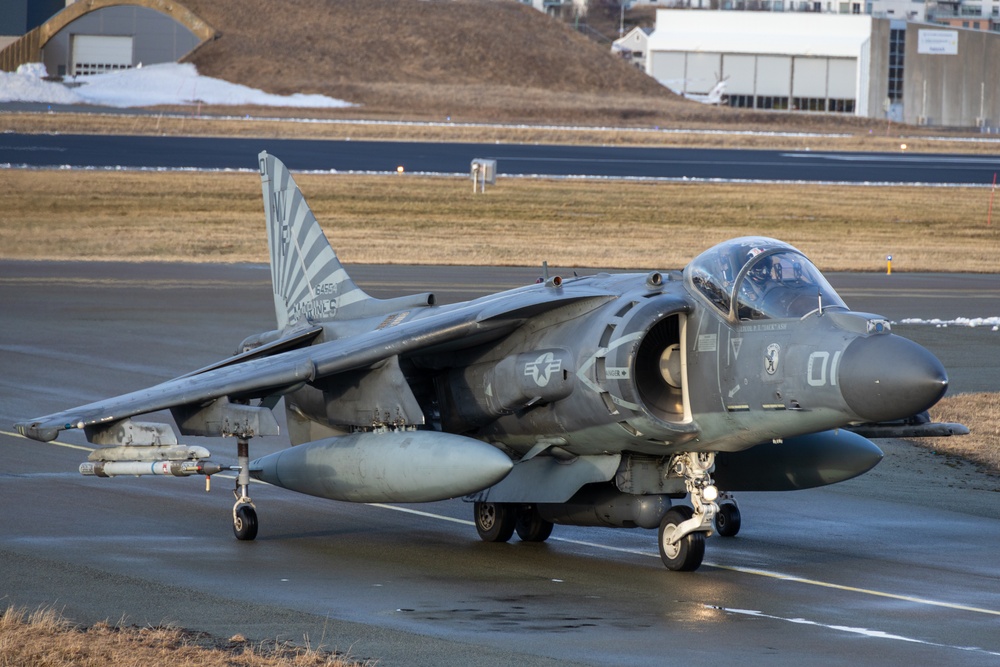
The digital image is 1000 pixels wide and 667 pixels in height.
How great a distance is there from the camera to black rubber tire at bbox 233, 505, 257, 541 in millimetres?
13078

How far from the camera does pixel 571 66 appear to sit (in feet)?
490

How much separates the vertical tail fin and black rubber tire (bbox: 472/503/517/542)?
3.32m

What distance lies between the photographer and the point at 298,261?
54.1 feet

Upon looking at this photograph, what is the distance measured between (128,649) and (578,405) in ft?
15.3

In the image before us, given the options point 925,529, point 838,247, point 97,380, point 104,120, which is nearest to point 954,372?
point 925,529

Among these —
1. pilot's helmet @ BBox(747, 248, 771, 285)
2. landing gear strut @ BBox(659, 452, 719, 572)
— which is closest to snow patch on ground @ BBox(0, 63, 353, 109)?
landing gear strut @ BBox(659, 452, 719, 572)

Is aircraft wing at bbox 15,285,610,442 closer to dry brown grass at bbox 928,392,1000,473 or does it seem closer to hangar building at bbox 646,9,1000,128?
dry brown grass at bbox 928,392,1000,473

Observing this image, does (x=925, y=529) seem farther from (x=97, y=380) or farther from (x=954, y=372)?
(x=97, y=380)

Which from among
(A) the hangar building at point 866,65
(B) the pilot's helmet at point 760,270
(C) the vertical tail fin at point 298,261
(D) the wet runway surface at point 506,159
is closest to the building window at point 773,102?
(A) the hangar building at point 866,65

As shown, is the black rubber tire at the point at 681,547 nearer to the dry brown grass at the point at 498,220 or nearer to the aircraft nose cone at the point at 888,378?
the aircraft nose cone at the point at 888,378

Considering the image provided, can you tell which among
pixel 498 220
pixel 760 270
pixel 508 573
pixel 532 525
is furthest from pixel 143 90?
pixel 760 270

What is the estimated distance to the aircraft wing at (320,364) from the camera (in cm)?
1256

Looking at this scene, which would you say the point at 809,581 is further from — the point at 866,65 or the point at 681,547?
the point at 866,65

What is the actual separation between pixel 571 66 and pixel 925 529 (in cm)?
13885
